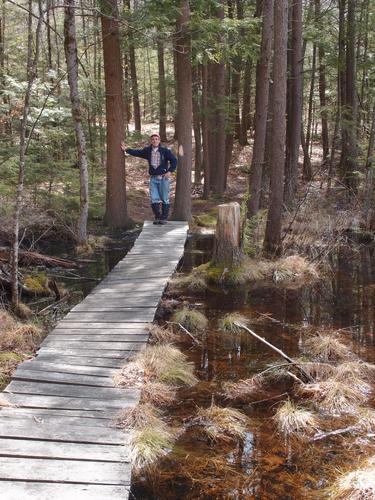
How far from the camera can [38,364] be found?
567 cm

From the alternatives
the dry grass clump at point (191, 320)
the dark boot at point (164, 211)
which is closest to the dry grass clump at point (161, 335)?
the dry grass clump at point (191, 320)

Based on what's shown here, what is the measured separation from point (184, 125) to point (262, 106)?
257cm

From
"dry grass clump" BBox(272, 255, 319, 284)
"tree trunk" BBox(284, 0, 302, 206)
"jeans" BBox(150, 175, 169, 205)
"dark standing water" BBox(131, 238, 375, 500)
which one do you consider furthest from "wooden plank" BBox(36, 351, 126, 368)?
"tree trunk" BBox(284, 0, 302, 206)

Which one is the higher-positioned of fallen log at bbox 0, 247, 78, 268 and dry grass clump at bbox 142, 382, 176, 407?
fallen log at bbox 0, 247, 78, 268

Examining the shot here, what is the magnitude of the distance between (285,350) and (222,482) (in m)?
3.11

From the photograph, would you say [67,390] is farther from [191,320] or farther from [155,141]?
[155,141]

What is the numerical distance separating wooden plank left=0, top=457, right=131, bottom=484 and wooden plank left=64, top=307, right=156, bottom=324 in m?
3.29

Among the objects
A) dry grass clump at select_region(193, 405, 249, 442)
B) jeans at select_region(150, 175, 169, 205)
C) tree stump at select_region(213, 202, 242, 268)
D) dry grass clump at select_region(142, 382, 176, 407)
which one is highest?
jeans at select_region(150, 175, 169, 205)

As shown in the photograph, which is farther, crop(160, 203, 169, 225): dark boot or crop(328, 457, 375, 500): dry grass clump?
crop(160, 203, 169, 225): dark boot

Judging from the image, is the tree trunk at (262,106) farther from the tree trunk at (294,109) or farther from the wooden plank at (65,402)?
the wooden plank at (65,402)

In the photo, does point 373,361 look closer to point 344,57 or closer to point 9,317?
point 9,317

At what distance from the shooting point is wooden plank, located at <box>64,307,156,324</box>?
23.5 feet

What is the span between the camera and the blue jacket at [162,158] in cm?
1159

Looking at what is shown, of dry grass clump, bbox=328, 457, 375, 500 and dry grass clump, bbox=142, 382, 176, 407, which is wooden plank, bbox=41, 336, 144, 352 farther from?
dry grass clump, bbox=328, 457, 375, 500
